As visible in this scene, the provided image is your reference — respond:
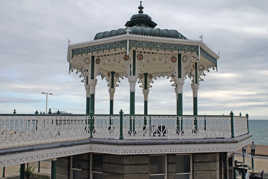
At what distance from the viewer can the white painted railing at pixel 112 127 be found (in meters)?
7.65

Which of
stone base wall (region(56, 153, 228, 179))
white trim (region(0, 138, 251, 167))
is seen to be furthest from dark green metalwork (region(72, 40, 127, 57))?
stone base wall (region(56, 153, 228, 179))

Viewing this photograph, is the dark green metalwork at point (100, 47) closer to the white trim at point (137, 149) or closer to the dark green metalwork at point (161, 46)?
the dark green metalwork at point (161, 46)

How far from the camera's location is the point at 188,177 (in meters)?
10.8

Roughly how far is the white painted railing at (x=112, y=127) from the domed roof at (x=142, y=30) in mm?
3900

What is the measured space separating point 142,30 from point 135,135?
477 cm

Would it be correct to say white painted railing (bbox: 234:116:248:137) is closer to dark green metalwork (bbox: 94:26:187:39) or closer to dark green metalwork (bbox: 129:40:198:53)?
dark green metalwork (bbox: 129:40:198:53)

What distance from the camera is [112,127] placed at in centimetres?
978

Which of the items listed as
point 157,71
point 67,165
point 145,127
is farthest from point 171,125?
point 157,71

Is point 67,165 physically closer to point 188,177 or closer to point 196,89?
point 188,177

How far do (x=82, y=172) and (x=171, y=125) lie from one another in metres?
4.16

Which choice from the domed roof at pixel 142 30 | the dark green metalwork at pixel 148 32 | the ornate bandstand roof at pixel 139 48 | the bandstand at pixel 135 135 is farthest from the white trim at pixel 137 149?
the dark green metalwork at pixel 148 32

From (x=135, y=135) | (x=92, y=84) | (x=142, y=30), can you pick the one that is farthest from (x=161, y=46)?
(x=135, y=135)

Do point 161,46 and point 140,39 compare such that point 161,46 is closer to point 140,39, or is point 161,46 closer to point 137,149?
point 140,39

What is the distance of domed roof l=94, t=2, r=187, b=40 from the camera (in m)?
11.8
